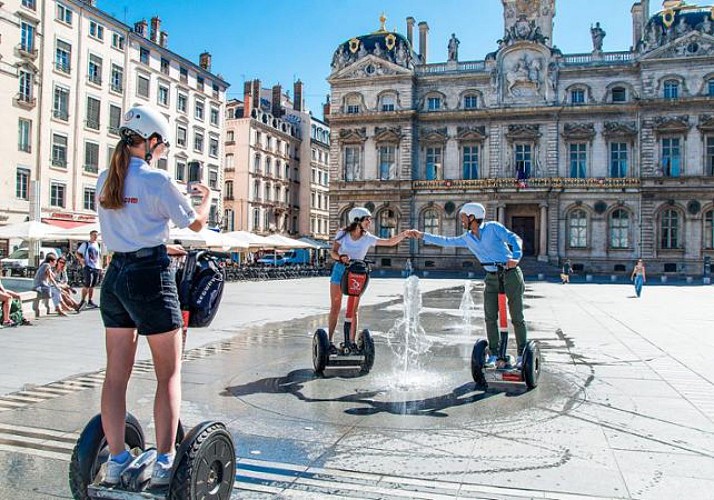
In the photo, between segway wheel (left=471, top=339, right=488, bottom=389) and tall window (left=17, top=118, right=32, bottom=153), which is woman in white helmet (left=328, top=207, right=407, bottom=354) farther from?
tall window (left=17, top=118, right=32, bottom=153)

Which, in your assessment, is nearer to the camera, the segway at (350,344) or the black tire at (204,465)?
the black tire at (204,465)

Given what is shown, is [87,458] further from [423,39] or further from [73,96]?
[423,39]

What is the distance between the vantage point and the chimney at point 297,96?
76438 millimetres

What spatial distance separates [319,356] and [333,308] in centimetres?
66

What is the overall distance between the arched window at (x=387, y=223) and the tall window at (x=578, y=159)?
1446 centimetres

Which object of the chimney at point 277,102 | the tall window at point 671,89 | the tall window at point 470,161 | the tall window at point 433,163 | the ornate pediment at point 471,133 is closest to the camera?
the tall window at point 671,89

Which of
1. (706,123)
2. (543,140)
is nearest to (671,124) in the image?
(706,123)

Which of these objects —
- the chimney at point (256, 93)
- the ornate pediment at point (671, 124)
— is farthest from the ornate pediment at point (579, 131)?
the chimney at point (256, 93)

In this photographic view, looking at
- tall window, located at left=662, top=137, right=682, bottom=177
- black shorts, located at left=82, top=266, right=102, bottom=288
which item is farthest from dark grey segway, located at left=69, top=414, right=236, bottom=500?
tall window, located at left=662, top=137, right=682, bottom=177

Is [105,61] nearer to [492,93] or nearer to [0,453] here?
[492,93]

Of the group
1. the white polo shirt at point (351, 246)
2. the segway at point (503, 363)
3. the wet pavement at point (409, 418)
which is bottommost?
the wet pavement at point (409, 418)

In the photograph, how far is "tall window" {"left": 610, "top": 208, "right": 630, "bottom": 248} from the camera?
46.5 meters

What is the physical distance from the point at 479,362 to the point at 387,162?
45.7m

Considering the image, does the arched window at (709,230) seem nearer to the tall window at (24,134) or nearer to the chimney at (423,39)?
the chimney at (423,39)
